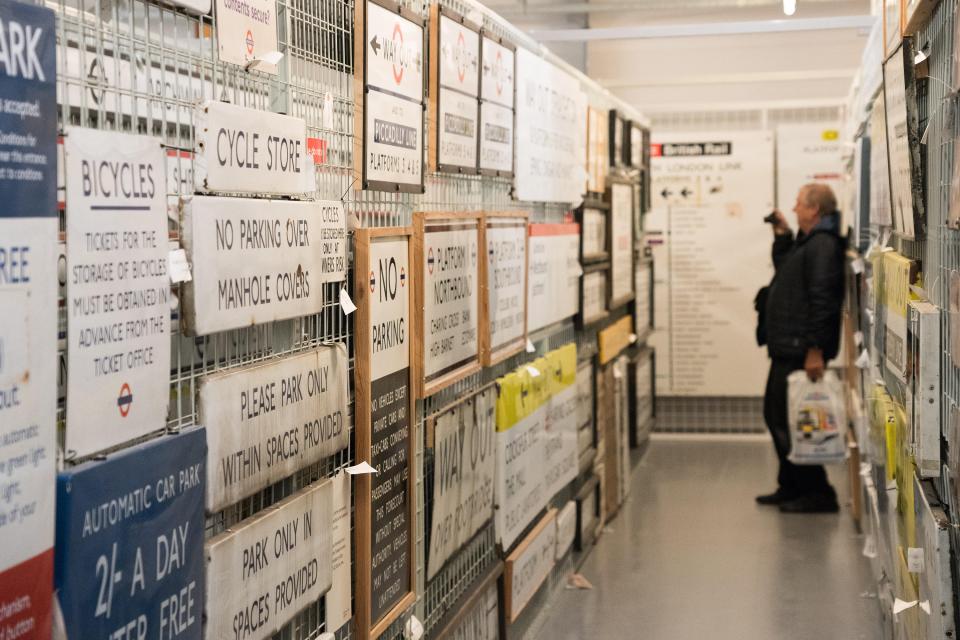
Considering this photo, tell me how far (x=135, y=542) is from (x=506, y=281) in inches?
96.0

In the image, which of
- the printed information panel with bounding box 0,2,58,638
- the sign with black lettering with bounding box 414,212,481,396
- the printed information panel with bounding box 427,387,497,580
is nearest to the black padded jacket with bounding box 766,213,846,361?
the printed information panel with bounding box 427,387,497,580

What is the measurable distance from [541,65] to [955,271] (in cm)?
255

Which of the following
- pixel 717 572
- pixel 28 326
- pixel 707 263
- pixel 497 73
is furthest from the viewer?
pixel 707 263

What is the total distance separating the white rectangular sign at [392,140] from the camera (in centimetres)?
274

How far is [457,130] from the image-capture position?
3463mm

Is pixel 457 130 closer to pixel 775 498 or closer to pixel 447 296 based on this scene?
pixel 447 296

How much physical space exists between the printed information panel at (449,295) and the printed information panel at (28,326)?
165 cm

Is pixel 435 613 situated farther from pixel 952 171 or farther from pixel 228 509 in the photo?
pixel 952 171

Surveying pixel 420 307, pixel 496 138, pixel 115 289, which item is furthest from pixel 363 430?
pixel 496 138

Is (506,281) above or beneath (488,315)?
above

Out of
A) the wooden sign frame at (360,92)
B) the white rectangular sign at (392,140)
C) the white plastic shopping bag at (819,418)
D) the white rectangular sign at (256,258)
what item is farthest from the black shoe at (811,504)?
the white rectangular sign at (256,258)

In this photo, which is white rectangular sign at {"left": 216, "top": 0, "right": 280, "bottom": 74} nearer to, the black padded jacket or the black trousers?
the black padded jacket

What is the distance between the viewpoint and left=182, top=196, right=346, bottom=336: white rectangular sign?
1920 millimetres

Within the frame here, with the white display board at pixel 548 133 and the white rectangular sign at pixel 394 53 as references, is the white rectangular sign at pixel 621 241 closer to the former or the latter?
the white display board at pixel 548 133
